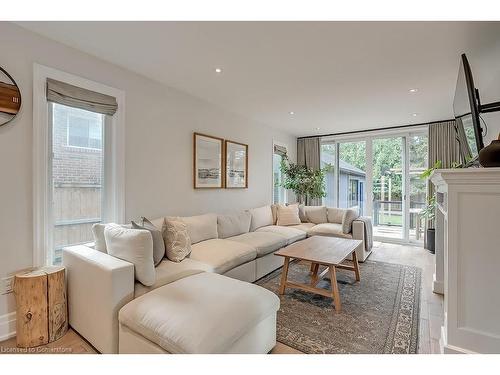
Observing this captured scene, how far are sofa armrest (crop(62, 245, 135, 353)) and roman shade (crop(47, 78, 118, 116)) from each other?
1.33 m

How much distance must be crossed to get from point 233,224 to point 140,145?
163 centimetres

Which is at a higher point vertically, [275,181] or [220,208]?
[275,181]

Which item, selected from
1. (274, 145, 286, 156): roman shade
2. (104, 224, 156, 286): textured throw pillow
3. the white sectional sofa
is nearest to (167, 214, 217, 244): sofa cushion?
the white sectional sofa

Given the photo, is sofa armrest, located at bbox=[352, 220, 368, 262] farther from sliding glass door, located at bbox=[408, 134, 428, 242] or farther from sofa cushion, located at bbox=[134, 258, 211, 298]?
sofa cushion, located at bbox=[134, 258, 211, 298]

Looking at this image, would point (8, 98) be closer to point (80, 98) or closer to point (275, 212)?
point (80, 98)

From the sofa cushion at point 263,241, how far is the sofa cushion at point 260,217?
1.26 ft

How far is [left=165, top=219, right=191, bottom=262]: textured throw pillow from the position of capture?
2.41 metres

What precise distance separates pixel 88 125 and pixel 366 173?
5.26 m

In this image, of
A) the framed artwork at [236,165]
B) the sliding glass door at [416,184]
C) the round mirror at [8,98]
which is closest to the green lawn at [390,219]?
the sliding glass door at [416,184]

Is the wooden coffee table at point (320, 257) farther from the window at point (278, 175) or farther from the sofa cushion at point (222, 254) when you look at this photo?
the window at point (278, 175)

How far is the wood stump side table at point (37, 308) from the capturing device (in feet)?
5.87
